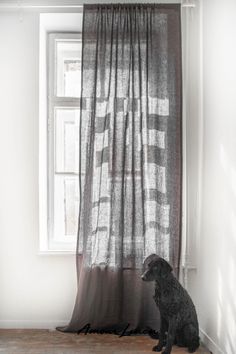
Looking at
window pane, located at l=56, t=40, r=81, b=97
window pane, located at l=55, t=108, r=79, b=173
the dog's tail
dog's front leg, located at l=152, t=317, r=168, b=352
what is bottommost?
the dog's tail

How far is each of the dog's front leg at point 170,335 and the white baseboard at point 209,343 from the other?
29 centimetres

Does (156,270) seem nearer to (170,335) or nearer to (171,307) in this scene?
(171,307)

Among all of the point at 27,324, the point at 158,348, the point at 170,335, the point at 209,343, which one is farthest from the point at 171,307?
the point at 27,324

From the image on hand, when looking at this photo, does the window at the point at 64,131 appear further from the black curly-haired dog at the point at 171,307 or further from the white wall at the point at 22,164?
the black curly-haired dog at the point at 171,307

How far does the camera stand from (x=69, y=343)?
3.29m

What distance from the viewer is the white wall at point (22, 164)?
3.68m

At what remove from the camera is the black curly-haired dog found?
3102 mm

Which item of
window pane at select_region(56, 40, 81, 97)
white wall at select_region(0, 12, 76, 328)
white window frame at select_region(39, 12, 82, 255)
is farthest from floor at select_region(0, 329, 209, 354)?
window pane at select_region(56, 40, 81, 97)

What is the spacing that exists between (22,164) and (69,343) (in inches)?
50.5

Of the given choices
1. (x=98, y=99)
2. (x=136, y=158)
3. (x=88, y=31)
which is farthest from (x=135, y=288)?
(x=88, y=31)

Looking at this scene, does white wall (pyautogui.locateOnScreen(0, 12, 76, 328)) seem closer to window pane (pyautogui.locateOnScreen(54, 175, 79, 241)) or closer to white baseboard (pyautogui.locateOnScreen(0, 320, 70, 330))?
white baseboard (pyautogui.locateOnScreen(0, 320, 70, 330))

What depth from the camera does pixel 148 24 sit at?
139 inches

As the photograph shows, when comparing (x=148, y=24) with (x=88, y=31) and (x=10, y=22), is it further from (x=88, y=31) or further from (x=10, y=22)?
(x=10, y=22)

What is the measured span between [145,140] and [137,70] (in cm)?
49
